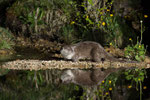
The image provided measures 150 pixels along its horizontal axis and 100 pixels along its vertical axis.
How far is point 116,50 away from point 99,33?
80 centimetres

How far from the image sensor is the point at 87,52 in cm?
775

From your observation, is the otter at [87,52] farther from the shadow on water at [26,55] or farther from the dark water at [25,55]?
the dark water at [25,55]

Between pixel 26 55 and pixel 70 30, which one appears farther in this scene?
pixel 70 30

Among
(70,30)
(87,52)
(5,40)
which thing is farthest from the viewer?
(70,30)

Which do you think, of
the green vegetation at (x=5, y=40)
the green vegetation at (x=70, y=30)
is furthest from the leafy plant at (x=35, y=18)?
the green vegetation at (x=5, y=40)

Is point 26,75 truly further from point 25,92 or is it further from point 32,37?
point 32,37

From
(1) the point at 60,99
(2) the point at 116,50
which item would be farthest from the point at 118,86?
(2) the point at 116,50

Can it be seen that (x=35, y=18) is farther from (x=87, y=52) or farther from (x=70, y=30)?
(x=87, y=52)

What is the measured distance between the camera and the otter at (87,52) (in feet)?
24.8

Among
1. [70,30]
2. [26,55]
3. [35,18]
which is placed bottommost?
[26,55]

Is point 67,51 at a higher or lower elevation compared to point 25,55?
higher

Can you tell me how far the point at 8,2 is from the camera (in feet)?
43.9

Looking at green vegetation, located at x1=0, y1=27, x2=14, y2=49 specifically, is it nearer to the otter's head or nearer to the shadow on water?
the shadow on water

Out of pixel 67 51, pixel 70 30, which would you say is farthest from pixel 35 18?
pixel 67 51
